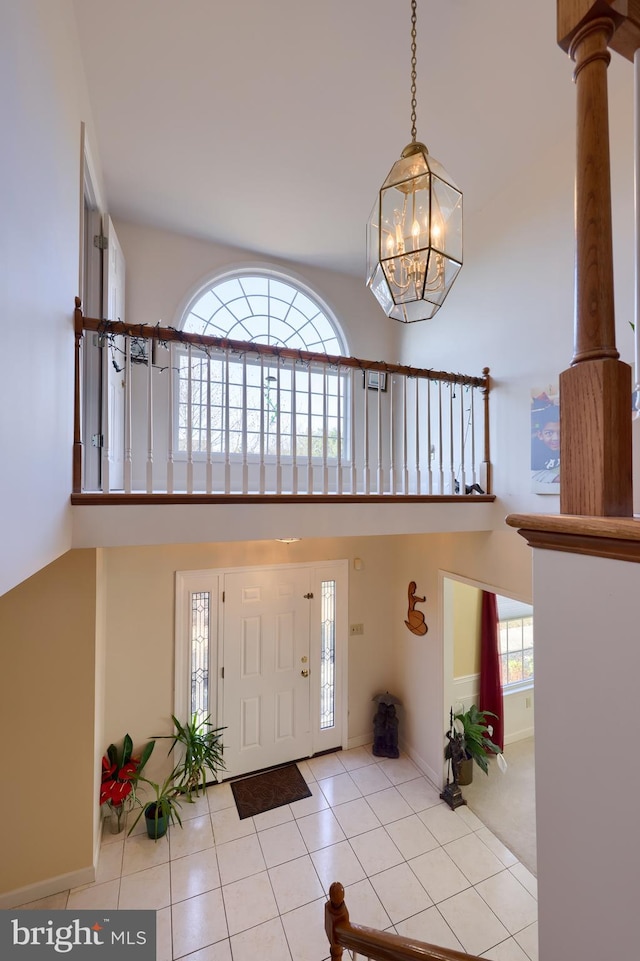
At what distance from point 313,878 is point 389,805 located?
88 cm

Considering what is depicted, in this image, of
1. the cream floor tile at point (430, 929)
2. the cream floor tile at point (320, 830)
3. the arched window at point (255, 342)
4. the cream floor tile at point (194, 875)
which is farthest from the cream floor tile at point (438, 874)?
the arched window at point (255, 342)

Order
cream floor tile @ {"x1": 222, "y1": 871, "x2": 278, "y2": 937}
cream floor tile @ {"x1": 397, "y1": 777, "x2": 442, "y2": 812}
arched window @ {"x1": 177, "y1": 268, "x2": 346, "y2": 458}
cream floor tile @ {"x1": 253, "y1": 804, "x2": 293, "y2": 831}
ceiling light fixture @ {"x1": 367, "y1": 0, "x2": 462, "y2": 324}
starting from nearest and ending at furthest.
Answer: ceiling light fixture @ {"x1": 367, "y1": 0, "x2": 462, "y2": 324}, cream floor tile @ {"x1": 222, "y1": 871, "x2": 278, "y2": 937}, cream floor tile @ {"x1": 253, "y1": 804, "x2": 293, "y2": 831}, cream floor tile @ {"x1": 397, "y1": 777, "x2": 442, "y2": 812}, arched window @ {"x1": 177, "y1": 268, "x2": 346, "y2": 458}

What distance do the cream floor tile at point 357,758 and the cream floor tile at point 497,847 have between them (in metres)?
1.07

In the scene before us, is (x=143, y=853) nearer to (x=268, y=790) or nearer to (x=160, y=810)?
(x=160, y=810)

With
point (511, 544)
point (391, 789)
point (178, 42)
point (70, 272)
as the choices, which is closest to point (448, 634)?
point (511, 544)

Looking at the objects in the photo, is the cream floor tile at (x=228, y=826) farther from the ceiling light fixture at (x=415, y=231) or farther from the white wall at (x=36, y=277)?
the ceiling light fixture at (x=415, y=231)

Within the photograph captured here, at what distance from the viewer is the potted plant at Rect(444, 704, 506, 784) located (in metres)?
3.39

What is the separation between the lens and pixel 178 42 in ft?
6.54

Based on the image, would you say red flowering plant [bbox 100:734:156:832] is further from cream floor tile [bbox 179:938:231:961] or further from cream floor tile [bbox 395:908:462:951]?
cream floor tile [bbox 395:908:462:951]

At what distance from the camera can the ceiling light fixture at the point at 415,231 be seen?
1456 mm

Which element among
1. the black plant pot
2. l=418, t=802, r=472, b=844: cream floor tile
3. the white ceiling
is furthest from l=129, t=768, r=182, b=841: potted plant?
the white ceiling

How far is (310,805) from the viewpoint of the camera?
3250 mm

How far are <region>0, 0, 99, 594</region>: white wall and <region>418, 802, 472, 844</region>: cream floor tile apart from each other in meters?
3.32

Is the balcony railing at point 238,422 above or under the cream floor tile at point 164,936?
above
